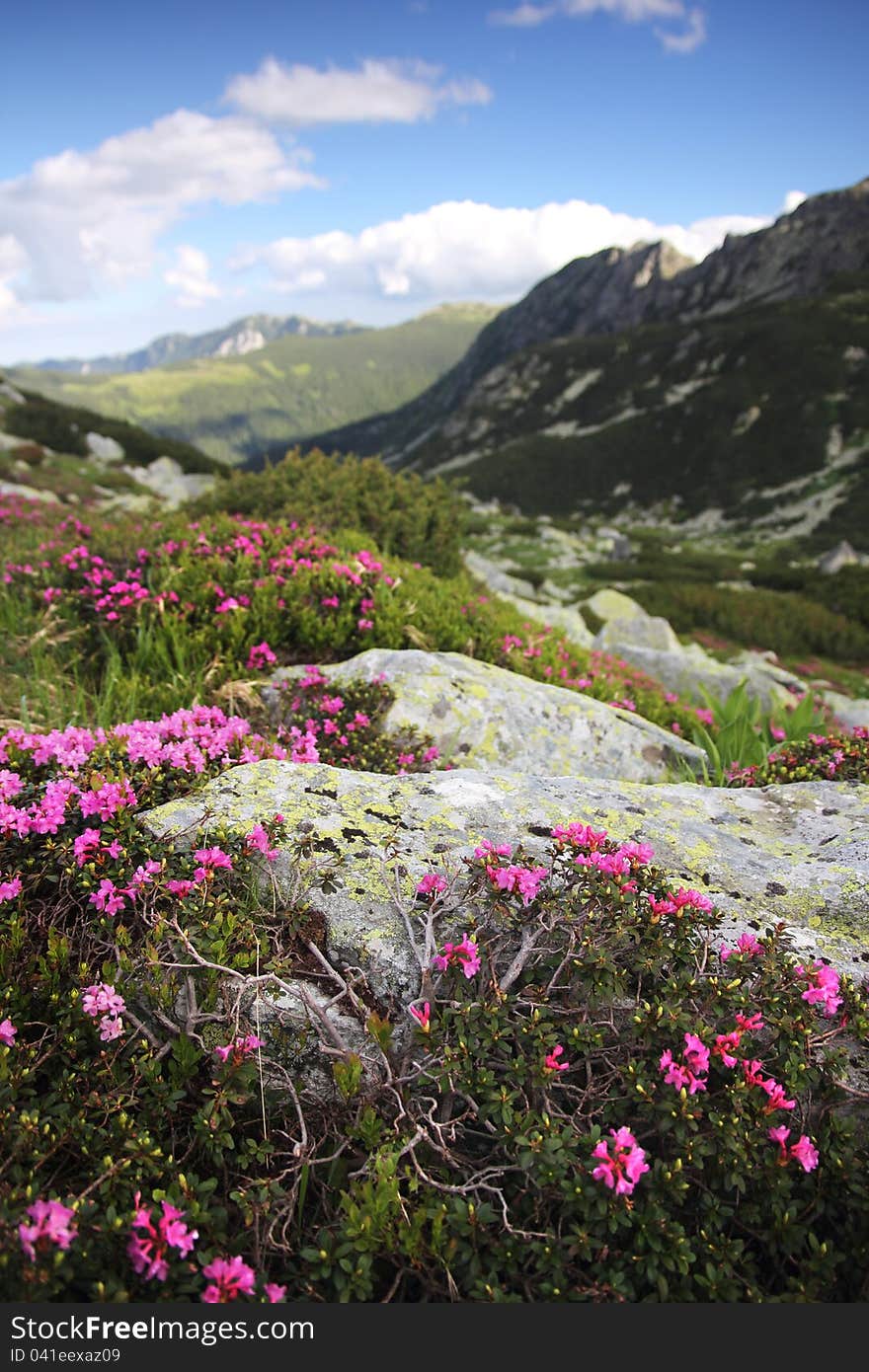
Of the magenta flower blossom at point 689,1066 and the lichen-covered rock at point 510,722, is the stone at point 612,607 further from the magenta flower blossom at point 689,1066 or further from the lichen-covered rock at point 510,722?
the magenta flower blossom at point 689,1066

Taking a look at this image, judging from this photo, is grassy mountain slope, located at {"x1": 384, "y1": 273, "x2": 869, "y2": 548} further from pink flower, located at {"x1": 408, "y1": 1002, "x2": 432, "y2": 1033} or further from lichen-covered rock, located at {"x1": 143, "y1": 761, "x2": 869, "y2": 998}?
pink flower, located at {"x1": 408, "y1": 1002, "x2": 432, "y2": 1033}

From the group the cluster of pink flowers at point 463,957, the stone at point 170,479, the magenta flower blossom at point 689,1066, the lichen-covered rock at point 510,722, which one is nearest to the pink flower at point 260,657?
the lichen-covered rock at point 510,722

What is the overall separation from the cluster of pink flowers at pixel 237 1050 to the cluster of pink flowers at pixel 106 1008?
321 mm

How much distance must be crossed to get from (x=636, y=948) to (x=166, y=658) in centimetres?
457

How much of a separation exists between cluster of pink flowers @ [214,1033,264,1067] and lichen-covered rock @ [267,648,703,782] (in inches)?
124

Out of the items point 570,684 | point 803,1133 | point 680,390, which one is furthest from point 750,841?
point 680,390

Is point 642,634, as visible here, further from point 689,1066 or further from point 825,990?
point 689,1066

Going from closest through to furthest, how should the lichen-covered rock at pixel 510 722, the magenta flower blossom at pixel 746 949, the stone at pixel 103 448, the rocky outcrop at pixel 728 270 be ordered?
→ 1. the magenta flower blossom at pixel 746 949
2. the lichen-covered rock at pixel 510 722
3. the stone at pixel 103 448
4. the rocky outcrop at pixel 728 270

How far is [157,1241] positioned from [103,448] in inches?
1499

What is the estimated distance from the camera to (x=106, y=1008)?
2.20 m

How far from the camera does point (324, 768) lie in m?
3.55

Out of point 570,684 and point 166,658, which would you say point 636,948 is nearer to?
point 166,658

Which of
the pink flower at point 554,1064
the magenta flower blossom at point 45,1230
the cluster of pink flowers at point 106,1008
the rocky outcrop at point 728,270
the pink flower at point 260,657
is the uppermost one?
the rocky outcrop at point 728,270

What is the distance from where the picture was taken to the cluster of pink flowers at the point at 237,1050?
214 centimetres
